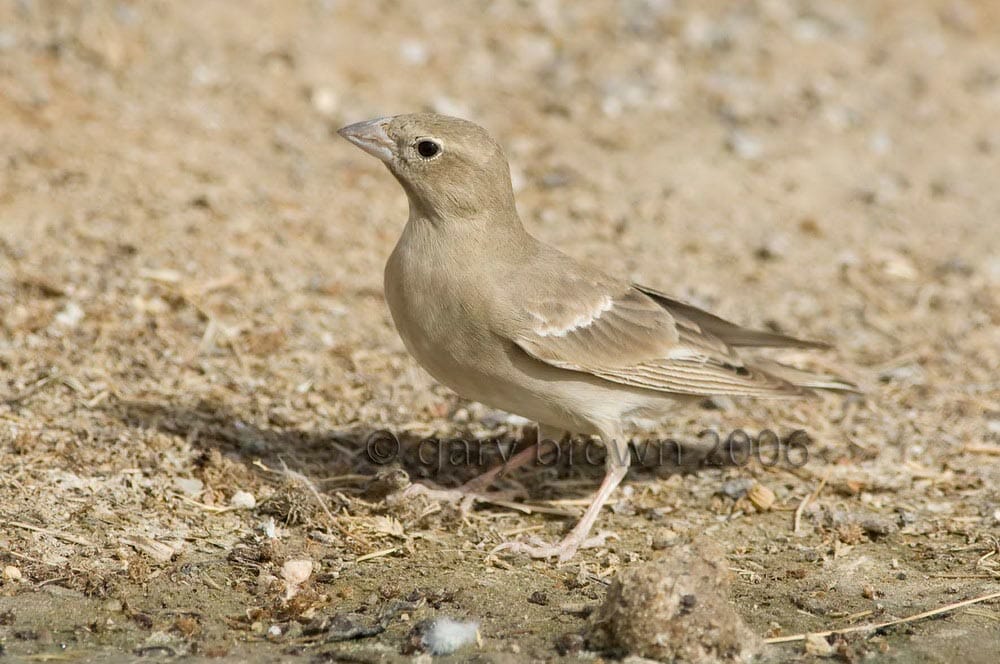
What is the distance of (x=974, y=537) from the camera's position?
5.69 meters

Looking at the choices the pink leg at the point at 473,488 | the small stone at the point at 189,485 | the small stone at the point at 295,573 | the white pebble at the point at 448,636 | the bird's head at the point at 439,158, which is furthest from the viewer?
the pink leg at the point at 473,488

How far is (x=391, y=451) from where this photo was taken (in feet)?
21.2

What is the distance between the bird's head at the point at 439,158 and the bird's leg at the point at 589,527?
4.30ft

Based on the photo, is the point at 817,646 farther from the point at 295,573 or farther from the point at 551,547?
the point at 295,573

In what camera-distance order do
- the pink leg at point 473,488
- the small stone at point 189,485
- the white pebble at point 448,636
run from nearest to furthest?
1. the white pebble at point 448,636
2. the small stone at point 189,485
3. the pink leg at point 473,488

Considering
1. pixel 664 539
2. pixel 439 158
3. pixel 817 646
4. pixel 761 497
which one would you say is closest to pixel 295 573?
pixel 664 539

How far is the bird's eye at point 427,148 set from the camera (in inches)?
220

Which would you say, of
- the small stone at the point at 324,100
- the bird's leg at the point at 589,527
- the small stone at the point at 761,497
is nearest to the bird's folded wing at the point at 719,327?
the small stone at the point at 761,497

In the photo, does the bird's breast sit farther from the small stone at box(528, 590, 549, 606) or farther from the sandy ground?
the small stone at box(528, 590, 549, 606)

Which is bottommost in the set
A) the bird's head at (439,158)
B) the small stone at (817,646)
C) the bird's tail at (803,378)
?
the small stone at (817,646)

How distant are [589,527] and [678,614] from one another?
1354 millimetres

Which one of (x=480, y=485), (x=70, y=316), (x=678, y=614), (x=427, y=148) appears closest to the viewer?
(x=678, y=614)

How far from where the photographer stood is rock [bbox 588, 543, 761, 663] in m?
4.39

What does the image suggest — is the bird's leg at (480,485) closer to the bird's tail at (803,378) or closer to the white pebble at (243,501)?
the white pebble at (243,501)
